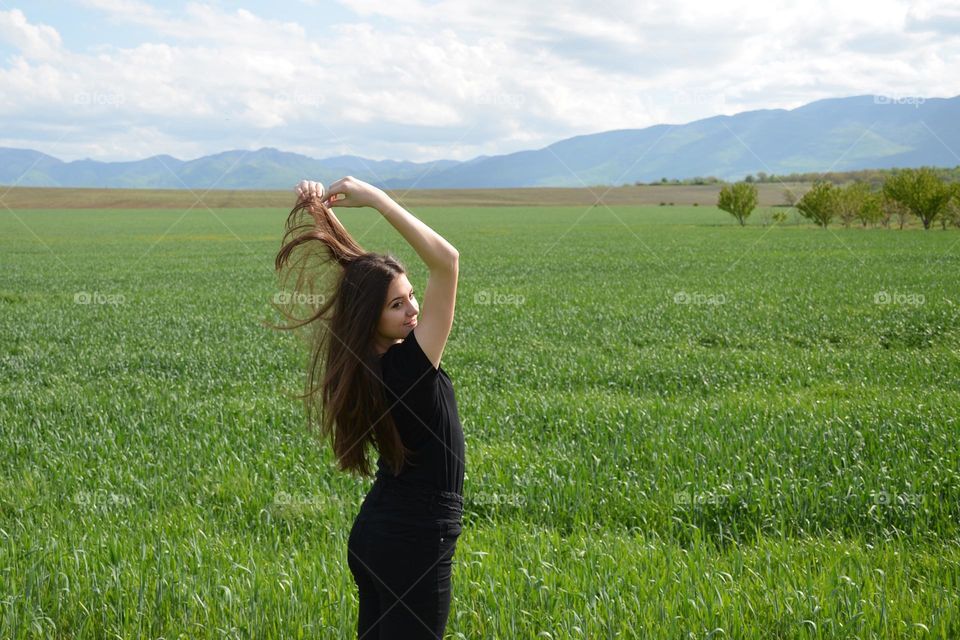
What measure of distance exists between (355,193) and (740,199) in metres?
78.4

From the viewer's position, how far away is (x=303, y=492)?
22.9 ft

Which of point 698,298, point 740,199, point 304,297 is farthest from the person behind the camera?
point 740,199

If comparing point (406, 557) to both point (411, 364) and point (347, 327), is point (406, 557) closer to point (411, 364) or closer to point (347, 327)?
point (411, 364)

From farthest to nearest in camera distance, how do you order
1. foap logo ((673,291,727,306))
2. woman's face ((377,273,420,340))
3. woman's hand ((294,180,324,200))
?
foap logo ((673,291,727,306))
woman's hand ((294,180,324,200))
woman's face ((377,273,420,340))

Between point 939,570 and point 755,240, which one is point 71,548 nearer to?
point 939,570

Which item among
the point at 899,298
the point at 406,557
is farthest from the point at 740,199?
the point at 406,557

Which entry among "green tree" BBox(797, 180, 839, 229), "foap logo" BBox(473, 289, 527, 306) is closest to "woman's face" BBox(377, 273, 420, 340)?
"foap logo" BBox(473, 289, 527, 306)

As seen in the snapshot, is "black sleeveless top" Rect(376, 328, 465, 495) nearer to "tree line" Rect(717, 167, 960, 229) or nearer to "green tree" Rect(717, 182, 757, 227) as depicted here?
"tree line" Rect(717, 167, 960, 229)

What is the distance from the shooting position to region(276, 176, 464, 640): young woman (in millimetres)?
2814

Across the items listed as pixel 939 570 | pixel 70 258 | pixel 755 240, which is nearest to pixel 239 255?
pixel 70 258

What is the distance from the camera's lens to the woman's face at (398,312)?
9.59 feet

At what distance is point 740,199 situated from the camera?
7612 cm

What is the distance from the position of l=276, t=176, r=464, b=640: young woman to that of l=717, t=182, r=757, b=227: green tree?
3036 inches

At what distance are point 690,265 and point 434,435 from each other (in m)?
34.4
